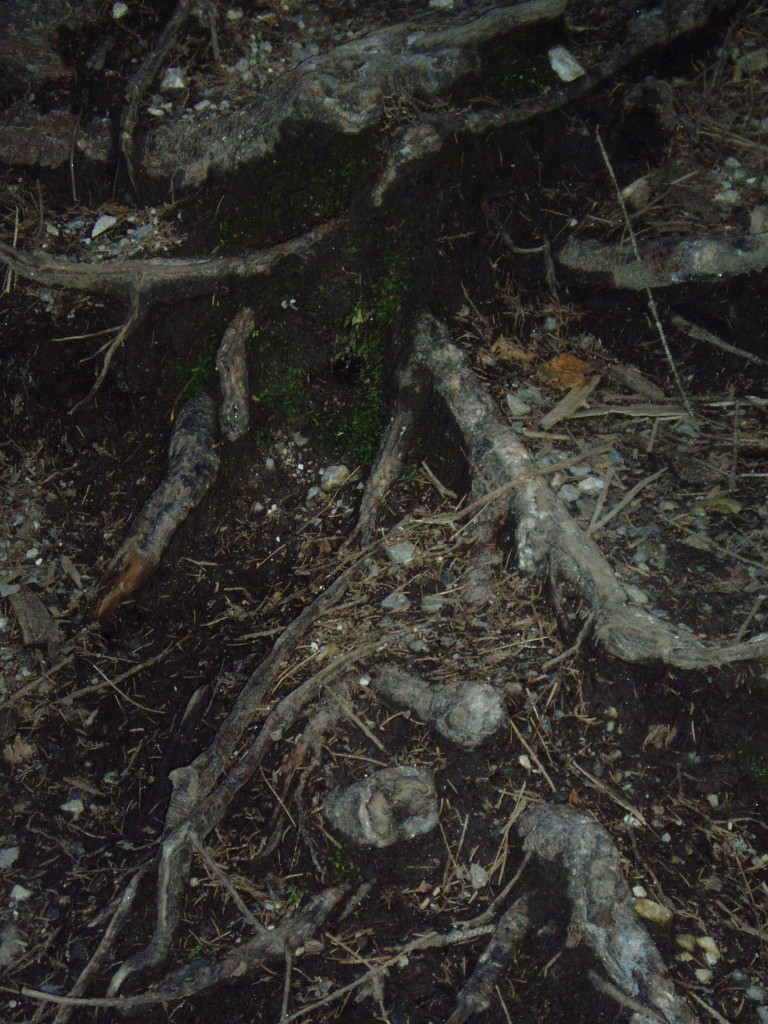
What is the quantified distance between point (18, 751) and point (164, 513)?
109 cm

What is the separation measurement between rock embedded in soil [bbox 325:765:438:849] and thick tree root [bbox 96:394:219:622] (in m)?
1.41

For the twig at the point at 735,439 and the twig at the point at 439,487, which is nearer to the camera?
the twig at the point at 735,439

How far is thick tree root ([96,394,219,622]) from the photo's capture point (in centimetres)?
361

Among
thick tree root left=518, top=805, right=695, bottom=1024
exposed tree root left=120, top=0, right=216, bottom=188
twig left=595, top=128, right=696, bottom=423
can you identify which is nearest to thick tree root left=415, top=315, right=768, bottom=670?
thick tree root left=518, top=805, right=695, bottom=1024

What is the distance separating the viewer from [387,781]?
2.71m

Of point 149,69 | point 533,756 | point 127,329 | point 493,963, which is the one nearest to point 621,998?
point 493,963

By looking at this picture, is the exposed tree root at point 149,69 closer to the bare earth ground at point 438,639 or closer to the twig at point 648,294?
the bare earth ground at point 438,639

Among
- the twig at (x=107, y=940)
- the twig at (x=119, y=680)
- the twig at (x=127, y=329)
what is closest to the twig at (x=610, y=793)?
the twig at (x=107, y=940)

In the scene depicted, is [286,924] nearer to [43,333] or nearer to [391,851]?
[391,851]

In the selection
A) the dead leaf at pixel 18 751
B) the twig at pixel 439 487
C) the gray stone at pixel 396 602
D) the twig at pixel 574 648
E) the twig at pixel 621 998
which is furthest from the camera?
the twig at pixel 439 487

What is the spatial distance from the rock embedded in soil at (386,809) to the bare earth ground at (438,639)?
2.2 inches

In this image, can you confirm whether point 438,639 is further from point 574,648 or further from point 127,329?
point 127,329

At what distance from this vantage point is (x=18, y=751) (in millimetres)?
3332

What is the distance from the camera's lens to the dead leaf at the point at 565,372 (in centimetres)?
360
